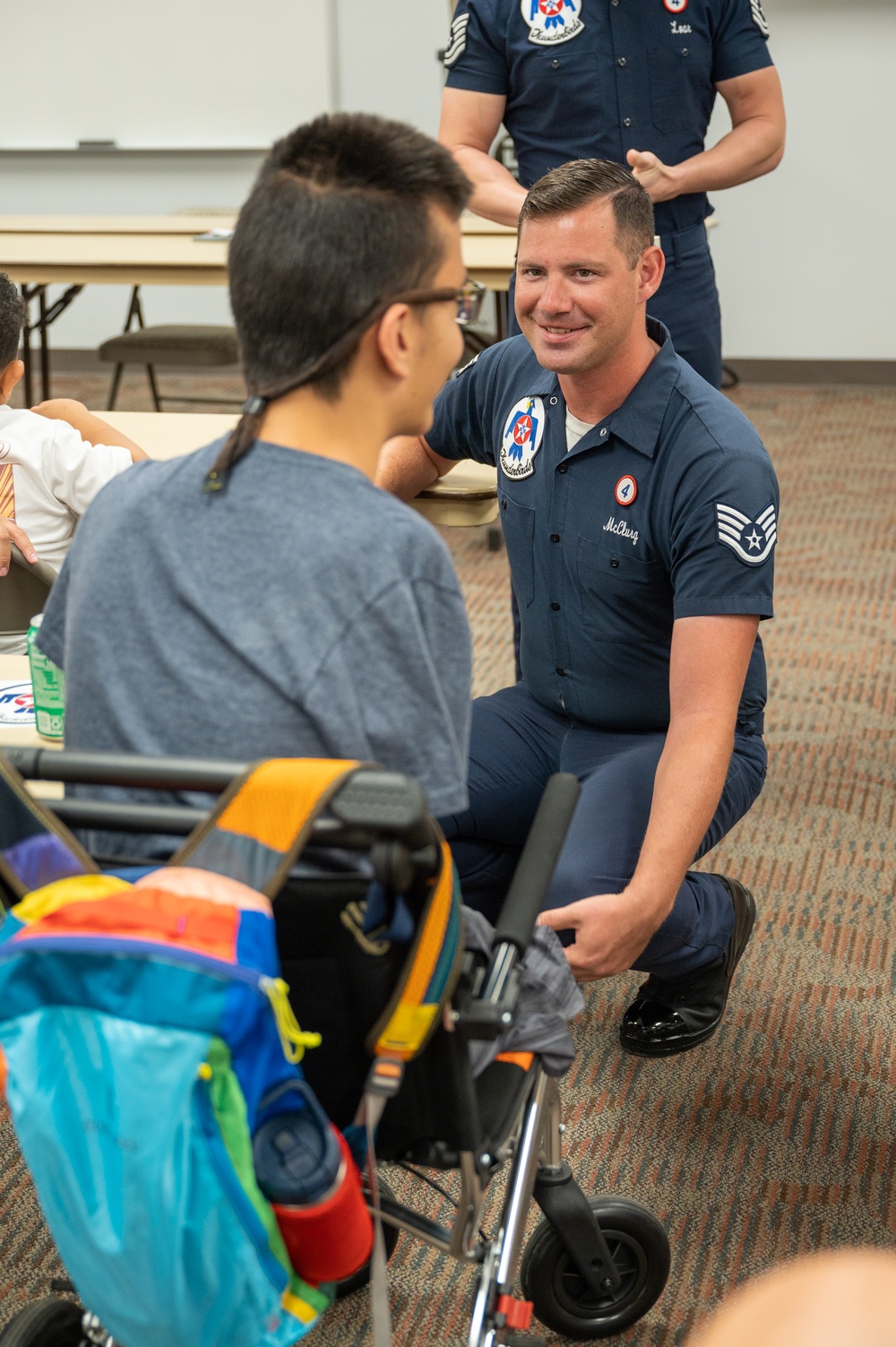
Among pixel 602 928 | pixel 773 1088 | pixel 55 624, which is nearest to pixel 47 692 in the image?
pixel 55 624

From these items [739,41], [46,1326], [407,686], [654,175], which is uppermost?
[739,41]

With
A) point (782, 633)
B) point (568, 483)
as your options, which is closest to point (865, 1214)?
point (568, 483)

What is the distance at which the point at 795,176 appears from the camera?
562 centimetres

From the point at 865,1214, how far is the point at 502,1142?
2.44 feet

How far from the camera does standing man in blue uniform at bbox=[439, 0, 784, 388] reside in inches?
103

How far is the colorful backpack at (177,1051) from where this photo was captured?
776mm

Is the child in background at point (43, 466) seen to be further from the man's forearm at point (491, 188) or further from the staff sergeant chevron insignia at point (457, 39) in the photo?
the staff sergeant chevron insignia at point (457, 39)

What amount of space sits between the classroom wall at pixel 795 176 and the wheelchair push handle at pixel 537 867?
5120 millimetres

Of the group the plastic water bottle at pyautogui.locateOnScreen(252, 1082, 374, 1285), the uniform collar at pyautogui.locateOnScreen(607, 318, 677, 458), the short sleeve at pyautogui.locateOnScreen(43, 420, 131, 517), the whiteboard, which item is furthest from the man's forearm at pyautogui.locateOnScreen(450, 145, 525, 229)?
the whiteboard

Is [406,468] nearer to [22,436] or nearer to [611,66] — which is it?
[22,436]

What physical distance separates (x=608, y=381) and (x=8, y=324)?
833mm

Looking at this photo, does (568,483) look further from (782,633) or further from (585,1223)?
(782,633)

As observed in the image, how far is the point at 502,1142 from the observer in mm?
1069

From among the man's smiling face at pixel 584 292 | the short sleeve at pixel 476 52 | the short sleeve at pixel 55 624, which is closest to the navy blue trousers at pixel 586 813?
the man's smiling face at pixel 584 292
